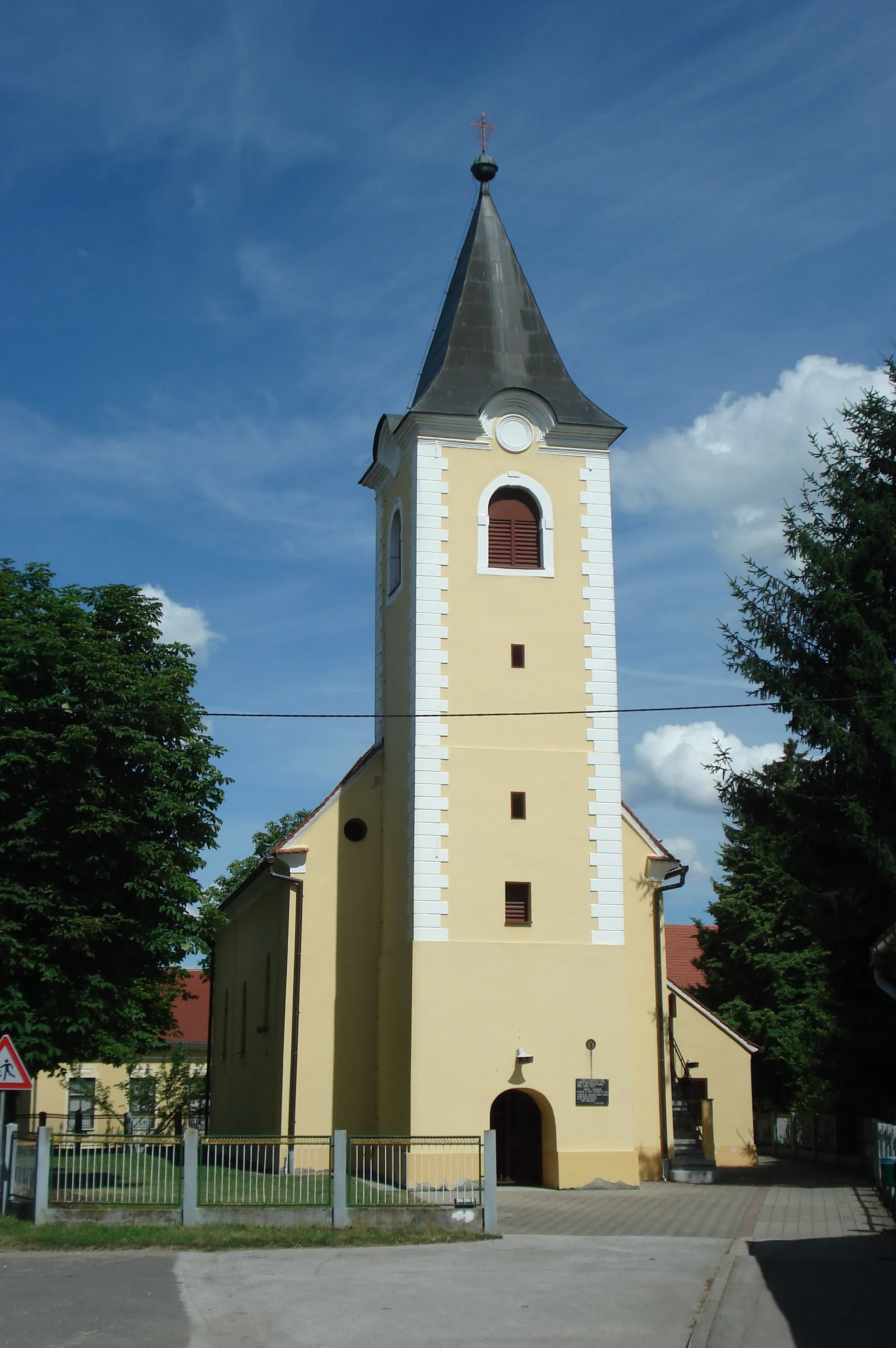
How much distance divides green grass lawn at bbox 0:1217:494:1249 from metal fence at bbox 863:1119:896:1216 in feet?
15.9

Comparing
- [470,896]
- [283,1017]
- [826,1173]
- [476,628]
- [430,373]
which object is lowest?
[826,1173]

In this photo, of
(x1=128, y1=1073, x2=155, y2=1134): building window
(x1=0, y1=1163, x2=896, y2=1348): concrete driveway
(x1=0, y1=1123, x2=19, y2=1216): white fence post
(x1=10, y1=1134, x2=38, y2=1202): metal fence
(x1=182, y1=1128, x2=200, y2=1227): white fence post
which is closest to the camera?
(x1=0, y1=1163, x2=896, y2=1348): concrete driveway

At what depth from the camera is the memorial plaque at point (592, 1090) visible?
2128cm

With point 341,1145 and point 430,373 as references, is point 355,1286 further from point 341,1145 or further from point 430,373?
point 430,373

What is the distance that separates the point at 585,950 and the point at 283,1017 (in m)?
5.64

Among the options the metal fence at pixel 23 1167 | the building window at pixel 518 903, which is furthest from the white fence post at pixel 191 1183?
the building window at pixel 518 903

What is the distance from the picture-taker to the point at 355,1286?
1251 cm

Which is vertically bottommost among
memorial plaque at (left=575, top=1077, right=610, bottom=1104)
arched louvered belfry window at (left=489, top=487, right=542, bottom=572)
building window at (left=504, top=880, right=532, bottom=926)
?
memorial plaque at (left=575, top=1077, right=610, bottom=1104)

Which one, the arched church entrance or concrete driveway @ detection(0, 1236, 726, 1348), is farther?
the arched church entrance

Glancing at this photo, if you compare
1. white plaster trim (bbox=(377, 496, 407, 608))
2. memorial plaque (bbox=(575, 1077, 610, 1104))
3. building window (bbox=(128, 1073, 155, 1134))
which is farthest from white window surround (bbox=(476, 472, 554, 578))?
building window (bbox=(128, 1073, 155, 1134))

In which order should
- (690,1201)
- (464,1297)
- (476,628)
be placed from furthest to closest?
(476,628) < (690,1201) < (464,1297)

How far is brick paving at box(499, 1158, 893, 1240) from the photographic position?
16000 mm

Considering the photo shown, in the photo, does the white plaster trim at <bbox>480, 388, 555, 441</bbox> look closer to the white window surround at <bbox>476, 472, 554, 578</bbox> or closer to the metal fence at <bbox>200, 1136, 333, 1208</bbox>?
the white window surround at <bbox>476, 472, 554, 578</bbox>

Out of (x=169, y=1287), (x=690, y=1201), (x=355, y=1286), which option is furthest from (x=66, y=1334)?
(x=690, y=1201)
